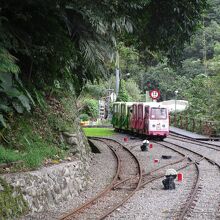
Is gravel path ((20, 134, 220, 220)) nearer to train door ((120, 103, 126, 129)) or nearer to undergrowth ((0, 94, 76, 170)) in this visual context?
undergrowth ((0, 94, 76, 170))

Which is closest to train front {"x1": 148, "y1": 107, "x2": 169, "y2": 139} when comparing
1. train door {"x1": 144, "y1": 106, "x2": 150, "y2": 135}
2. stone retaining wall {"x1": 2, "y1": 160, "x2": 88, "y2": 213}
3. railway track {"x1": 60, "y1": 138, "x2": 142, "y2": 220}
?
train door {"x1": 144, "y1": 106, "x2": 150, "y2": 135}

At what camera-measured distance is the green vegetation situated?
29.4 feet

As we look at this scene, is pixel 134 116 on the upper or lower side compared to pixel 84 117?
upper

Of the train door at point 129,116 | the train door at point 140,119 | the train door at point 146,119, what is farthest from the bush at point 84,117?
the train door at point 146,119

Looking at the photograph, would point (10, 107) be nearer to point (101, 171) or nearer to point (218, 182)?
point (101, 171)

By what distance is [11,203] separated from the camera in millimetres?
9219

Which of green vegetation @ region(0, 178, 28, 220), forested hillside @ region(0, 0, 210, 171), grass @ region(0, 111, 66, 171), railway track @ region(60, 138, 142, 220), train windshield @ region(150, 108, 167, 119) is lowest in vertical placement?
railway track @ region(60, 138, 142, 220)

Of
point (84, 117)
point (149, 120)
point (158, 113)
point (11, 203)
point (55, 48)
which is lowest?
point (11, 203)

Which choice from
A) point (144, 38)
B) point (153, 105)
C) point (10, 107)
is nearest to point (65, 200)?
point (10, 107)

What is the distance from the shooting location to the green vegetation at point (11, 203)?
29.4 feet

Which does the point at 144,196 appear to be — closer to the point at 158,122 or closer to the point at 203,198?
the point at 203,198

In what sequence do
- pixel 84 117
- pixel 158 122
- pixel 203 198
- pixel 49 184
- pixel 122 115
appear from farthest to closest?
pixel 84 117 < pixel 122 115 < pixel 158 122 < pixel 203 198 < pixel 49 184

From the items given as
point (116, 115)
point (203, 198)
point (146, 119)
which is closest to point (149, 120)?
point (146, 119)

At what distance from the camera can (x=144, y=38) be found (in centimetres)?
1569
